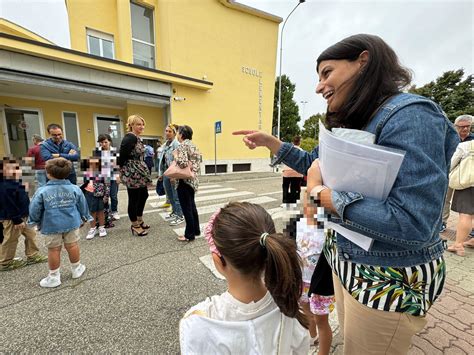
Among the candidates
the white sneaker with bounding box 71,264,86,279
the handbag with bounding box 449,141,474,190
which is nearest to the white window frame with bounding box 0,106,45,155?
the white sneaker with bounding box 71,264,86,279

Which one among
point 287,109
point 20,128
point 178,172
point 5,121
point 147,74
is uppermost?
point 287,109

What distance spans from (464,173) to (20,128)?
579 inches

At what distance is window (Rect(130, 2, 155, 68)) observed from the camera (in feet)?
39.0

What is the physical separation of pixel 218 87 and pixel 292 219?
13582mm

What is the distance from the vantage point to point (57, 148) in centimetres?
502

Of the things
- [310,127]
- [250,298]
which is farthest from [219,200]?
[310,127]

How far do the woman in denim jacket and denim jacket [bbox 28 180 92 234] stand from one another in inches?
114

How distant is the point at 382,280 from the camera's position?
35.1 inches

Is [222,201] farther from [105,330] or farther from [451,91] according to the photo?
[451,91]

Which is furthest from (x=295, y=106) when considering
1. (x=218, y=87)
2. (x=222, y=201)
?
(x=222, y=201)

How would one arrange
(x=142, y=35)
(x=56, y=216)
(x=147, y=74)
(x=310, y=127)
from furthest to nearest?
(x=310, y=127) < (x=142, y=35) < (x=147, y=74) < (x=56, y=216)

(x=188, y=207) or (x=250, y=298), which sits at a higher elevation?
(x=250, y=298)

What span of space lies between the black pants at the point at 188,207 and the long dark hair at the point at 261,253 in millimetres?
2754

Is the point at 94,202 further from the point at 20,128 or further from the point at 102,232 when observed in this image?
the point at 20,128
